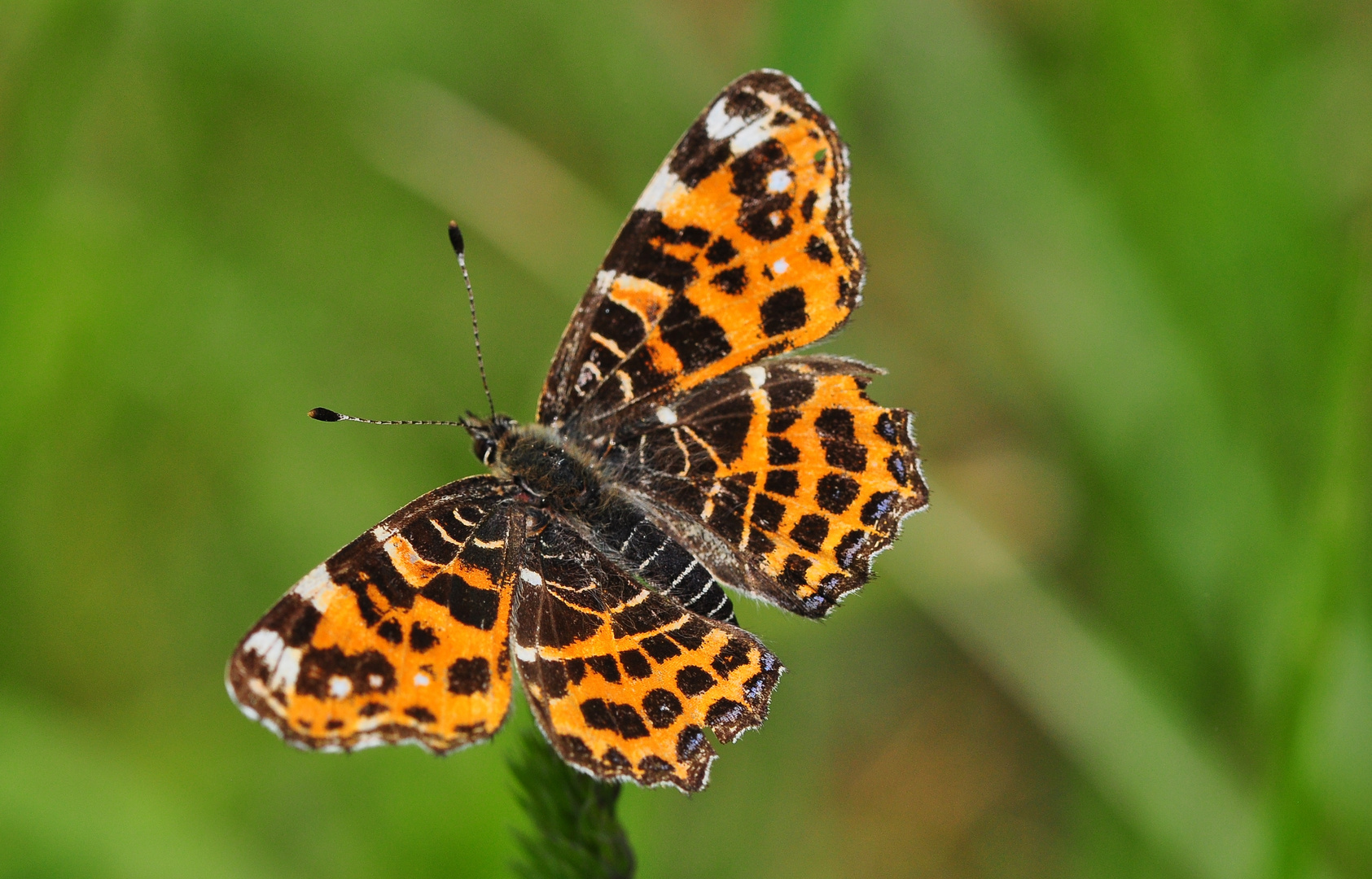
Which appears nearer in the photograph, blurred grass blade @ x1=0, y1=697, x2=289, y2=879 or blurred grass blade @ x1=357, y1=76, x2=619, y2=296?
blurred grass blade @ x1=0, y1=697, x2=289, y2=879

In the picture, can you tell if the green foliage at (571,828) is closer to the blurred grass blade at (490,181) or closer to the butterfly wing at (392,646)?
the butterfly wing at (392,646)

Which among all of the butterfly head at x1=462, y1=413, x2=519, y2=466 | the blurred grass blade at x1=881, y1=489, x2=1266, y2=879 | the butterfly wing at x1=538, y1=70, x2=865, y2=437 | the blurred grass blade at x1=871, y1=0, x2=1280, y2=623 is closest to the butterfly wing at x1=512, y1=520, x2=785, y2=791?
the butterfly head at x1=462, y1=413, x2=519, y2=466

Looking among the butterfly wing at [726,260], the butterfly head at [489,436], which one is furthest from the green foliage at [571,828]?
the butterfly wing at [726,260]

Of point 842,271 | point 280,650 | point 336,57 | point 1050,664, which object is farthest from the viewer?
point 336,57

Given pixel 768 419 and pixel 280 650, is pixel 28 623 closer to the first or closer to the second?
pixel 280 650

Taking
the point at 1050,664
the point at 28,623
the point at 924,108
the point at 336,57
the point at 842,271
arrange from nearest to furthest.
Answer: the point at 842,271 → the point at 1050,664 → the point at 28,623 → the point at 924,108 → the point at 336,57

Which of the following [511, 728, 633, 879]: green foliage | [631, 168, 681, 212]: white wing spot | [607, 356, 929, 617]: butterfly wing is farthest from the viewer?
[631, 168, 681, 212]: white wing spot

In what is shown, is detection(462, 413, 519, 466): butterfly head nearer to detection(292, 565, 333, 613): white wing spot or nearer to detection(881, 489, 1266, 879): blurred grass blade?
detection(292, 565, 333, 613): white wing spot

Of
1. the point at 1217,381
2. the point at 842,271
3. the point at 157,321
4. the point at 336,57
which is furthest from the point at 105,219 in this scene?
the point at 1217,381
